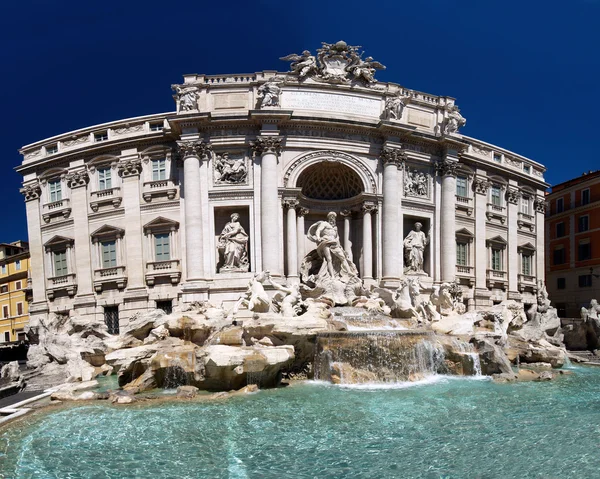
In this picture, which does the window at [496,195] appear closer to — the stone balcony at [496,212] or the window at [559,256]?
the stone balcony at [496,212]

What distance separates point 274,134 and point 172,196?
599 centimetres

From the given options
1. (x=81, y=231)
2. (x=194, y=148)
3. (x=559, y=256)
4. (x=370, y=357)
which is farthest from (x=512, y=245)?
(x=81, y=231)

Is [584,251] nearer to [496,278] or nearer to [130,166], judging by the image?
[496,278]

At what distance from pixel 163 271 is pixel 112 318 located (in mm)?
3919

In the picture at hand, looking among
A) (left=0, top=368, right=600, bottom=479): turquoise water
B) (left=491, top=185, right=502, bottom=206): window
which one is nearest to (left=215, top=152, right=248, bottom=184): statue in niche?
(left=0, top=368, right=600, bottom=479): turquoise water

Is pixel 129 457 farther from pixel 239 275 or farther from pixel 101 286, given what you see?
pixel 101 286

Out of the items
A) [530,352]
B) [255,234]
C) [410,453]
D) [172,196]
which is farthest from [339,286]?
[410,453]

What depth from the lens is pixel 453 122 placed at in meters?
20.8

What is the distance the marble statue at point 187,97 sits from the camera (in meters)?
18.5

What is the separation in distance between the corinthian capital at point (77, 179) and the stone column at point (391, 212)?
15.6 metres

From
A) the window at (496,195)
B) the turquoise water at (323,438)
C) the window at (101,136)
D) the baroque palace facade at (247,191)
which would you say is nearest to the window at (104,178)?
the baroque palace facade at (247,191)

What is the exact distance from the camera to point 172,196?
1938 cm

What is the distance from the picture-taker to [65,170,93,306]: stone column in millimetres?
20125

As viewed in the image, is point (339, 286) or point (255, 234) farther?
point (255, 234)
